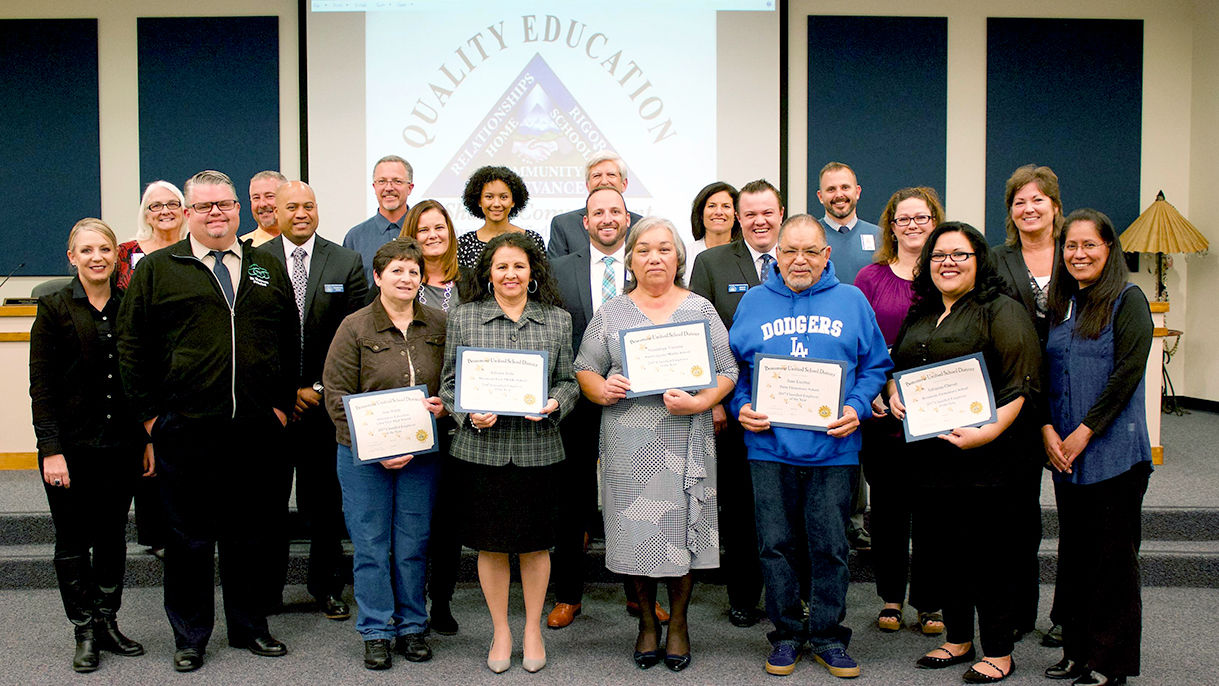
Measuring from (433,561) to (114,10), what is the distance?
6021 millimetres

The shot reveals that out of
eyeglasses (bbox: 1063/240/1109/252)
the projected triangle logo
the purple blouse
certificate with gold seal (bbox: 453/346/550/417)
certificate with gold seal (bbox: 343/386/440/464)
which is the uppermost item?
the projected triangle logo

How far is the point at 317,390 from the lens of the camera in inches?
136

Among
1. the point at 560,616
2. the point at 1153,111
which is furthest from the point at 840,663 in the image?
the point at 1153,111

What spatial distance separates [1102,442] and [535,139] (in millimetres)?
4900

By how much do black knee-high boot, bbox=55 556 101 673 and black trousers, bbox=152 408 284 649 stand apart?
0.98ft

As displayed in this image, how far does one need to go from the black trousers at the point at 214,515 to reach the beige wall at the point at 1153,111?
504cm

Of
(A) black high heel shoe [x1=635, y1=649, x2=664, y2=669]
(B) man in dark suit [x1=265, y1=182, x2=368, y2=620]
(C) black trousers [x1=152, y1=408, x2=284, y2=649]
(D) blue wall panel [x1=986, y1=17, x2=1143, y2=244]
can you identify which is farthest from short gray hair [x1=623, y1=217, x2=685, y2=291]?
(D) blue wall panel [x1=986, y1=17, x2=1143, y2=244]

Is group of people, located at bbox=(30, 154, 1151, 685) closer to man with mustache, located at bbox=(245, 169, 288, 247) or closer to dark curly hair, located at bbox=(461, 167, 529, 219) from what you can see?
dark curly hair, located at bbox=(461, 167, 529, 219)

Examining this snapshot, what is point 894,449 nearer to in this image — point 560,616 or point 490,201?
point 560,616

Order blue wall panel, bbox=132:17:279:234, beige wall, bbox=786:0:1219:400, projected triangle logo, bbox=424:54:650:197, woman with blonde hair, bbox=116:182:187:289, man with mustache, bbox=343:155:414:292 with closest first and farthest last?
woman with blonde hair, bbox=116:182:187:289 < man with mustache, bbox=343:155:414:292 < projected triangle logo, bbox=424:54:650:197 < blue wall panel, bbox=132:17:279:234 < beige wall, bbox=786:0:1219:400

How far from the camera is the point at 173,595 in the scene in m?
3.03

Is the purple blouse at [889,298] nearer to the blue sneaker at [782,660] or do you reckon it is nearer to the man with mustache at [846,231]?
the man with mustache at [846,231]

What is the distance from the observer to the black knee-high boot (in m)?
3.06

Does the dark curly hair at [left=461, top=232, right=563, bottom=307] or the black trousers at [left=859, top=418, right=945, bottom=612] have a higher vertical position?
the dark curly hair at [left=461, top=232, right=563, bottom=307]
